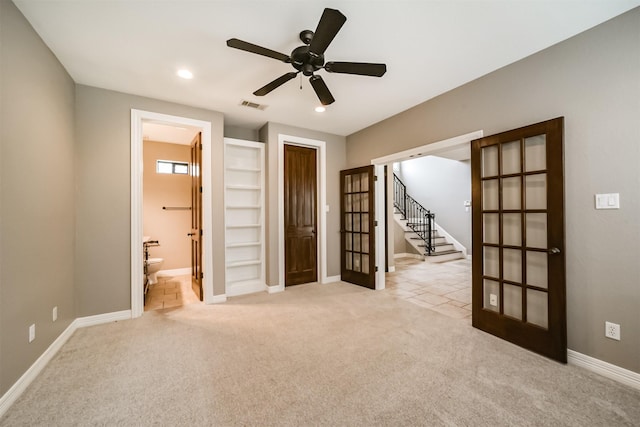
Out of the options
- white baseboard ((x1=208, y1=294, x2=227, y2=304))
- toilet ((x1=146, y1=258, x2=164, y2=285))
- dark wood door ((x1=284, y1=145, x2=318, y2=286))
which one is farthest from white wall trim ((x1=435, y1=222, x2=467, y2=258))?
toilet ((x1=146, y1=258, x2=164, y2=285))

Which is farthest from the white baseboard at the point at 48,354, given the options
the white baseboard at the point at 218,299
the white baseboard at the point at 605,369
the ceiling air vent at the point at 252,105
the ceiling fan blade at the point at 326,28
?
the white baseboard at the point at 605,369

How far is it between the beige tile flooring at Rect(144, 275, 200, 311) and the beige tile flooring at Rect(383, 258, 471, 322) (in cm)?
314

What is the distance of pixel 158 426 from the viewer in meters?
1.52

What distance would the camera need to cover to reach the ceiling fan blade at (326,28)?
4.95ft

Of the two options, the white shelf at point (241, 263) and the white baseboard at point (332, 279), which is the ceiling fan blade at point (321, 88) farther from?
the white baseboard at point (332, 279)

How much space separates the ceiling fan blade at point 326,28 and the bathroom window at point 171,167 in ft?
15.1

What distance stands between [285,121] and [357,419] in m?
3.87

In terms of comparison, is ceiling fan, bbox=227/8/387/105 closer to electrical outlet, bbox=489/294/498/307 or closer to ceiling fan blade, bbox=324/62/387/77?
ceiling fan blade, bbox=324/62/387/77

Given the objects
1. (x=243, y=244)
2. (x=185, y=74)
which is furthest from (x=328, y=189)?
(x=185, y=74)

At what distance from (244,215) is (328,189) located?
1.57m

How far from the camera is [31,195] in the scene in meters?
2.04

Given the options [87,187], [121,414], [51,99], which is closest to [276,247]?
[87,187]

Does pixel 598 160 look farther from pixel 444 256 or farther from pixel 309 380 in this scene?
pixel 444 256

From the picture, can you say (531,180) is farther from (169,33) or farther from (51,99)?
(51,99)
